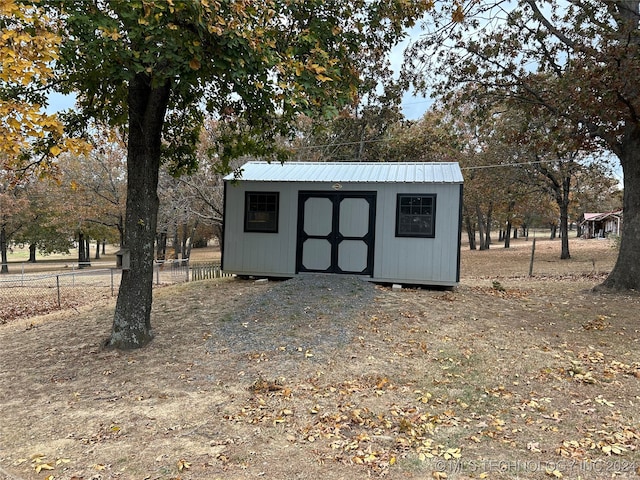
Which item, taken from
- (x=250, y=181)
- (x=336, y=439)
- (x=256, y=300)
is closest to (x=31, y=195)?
(x=250, y=181)

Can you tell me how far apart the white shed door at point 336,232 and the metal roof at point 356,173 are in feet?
1.28

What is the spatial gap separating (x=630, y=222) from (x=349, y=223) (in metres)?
5.83

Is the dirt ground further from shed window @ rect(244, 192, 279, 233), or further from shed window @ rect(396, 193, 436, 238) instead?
shed window @ rect(244, 192, 279, 233)

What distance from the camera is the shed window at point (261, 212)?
9.56 meters

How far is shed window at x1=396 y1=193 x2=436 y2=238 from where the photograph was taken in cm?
876

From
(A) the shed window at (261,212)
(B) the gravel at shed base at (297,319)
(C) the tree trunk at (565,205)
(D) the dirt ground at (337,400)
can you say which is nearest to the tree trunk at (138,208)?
(D) the dirt ground at (337,400)

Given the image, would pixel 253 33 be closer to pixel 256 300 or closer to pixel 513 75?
pixel 256 300

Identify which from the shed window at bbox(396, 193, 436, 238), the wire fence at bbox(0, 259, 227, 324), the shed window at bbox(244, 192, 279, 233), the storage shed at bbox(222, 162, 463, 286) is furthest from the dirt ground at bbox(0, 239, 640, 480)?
the wire fence at bbox(0, 259, 227, 324)

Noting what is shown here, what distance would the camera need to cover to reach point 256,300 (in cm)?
718

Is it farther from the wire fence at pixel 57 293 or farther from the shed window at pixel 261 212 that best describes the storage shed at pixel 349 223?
the wire fence at pixel 57 293

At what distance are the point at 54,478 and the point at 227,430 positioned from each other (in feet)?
3.85

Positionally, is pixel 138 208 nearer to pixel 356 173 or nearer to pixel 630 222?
pixel 356 173

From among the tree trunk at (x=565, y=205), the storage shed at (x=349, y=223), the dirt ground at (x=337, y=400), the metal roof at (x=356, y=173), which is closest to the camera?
the dirt ground at (x=337, y=400)

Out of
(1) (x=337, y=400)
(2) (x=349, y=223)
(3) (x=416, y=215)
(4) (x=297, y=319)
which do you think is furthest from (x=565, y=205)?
(1) (x=337, y=400)
